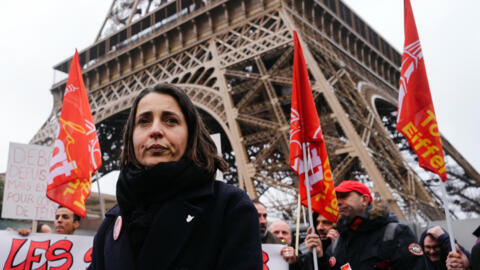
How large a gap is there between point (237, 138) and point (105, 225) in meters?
11.6

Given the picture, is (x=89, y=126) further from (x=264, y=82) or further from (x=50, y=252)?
(x=264, y=82)

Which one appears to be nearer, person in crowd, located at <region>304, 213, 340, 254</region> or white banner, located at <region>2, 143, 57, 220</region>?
person in crowd, located at <region>304, 213, 340, 254</region>

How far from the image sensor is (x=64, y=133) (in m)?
4.75

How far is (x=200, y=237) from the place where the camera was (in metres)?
1.23

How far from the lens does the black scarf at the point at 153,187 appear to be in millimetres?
1236

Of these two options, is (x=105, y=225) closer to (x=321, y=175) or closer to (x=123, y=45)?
(x=321, y=175)

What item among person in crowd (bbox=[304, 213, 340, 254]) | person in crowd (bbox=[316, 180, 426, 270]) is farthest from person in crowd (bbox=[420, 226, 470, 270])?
person in crowd (bbox=[304, 213, 340, 254])

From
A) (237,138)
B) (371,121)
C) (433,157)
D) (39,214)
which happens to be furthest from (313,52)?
(433,157)

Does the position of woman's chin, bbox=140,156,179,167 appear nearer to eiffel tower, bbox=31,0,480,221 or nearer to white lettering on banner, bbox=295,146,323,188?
white lettering on banner, bbox=295,146,323,188

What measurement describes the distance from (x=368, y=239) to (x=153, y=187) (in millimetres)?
2573

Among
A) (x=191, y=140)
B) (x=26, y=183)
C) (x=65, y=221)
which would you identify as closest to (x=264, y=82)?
(x=26, y=183)

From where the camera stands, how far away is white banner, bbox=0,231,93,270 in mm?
3707

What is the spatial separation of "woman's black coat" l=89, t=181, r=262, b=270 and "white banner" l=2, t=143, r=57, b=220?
5093mm

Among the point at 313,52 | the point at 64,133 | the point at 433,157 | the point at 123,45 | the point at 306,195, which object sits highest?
the point at 123,45
